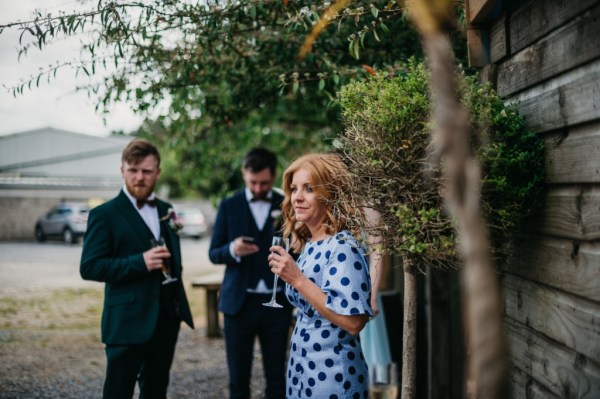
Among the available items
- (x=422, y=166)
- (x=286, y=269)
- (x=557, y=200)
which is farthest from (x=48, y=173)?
(x=557, y=200)

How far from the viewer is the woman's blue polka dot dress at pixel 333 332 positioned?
235 centimetres

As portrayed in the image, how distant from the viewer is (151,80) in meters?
4.13

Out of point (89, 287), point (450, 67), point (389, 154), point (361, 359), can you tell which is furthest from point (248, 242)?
point (89, 287)

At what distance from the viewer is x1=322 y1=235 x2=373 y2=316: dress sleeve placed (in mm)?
2316

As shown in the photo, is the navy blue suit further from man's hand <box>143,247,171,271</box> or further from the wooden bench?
the wooden bench

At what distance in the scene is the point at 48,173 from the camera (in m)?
33.7

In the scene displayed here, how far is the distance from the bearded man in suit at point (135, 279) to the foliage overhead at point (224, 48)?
78 centimetres

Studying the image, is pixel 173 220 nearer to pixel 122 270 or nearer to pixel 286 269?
pixel 122 270

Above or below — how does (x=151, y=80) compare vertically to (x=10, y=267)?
above

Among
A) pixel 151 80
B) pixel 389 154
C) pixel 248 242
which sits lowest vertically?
pixel 248 242

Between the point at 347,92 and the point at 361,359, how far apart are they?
132 cm

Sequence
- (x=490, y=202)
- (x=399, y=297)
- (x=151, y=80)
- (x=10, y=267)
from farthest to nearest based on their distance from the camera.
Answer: (x=10, y=267)
(x=399, y=297)
(x=151, y=80)
(x=490, y=202)

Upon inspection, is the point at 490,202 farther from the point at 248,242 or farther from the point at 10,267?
the point at 10,267

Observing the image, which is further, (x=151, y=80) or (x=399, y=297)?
(x=399, y=297)
